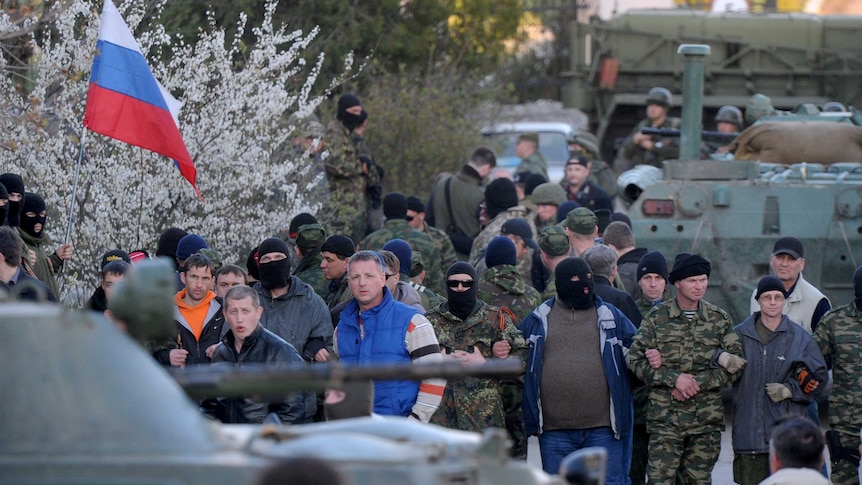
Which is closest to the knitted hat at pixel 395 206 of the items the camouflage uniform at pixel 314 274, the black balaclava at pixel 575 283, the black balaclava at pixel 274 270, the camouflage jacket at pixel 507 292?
Result: the camouflage uniform at pixel 314 274

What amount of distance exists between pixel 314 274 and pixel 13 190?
6.75 feet

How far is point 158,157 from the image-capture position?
38.5 feet

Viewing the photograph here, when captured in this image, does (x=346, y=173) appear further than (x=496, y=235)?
Yes

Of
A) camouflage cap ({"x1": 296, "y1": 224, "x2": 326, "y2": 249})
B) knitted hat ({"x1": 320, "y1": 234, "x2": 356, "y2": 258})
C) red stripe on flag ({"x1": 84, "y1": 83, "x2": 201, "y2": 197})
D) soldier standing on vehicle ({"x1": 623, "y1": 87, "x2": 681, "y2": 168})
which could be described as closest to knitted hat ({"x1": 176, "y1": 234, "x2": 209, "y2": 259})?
red stripe on flag ({"x1": 84, "y1": 83, "x2": 201, "y2": 197})

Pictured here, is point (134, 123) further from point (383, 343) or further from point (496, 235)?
point (496, 235)

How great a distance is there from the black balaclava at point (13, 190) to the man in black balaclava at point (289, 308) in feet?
6.48

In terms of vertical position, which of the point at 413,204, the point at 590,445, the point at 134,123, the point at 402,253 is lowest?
the point at 590,445

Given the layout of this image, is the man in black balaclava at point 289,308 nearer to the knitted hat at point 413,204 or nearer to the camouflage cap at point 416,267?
the camouflage cap at point 416,267

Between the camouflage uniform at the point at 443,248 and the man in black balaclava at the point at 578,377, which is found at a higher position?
the camouflage uniform at the point at 443,248

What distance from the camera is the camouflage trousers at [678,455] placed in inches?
330

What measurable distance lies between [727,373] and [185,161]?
13.1 feet

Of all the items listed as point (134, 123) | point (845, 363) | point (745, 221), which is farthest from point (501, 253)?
point (745, 221)

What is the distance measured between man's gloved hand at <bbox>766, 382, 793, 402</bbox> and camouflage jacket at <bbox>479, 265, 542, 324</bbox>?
1552mm

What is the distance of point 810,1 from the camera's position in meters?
51.4
